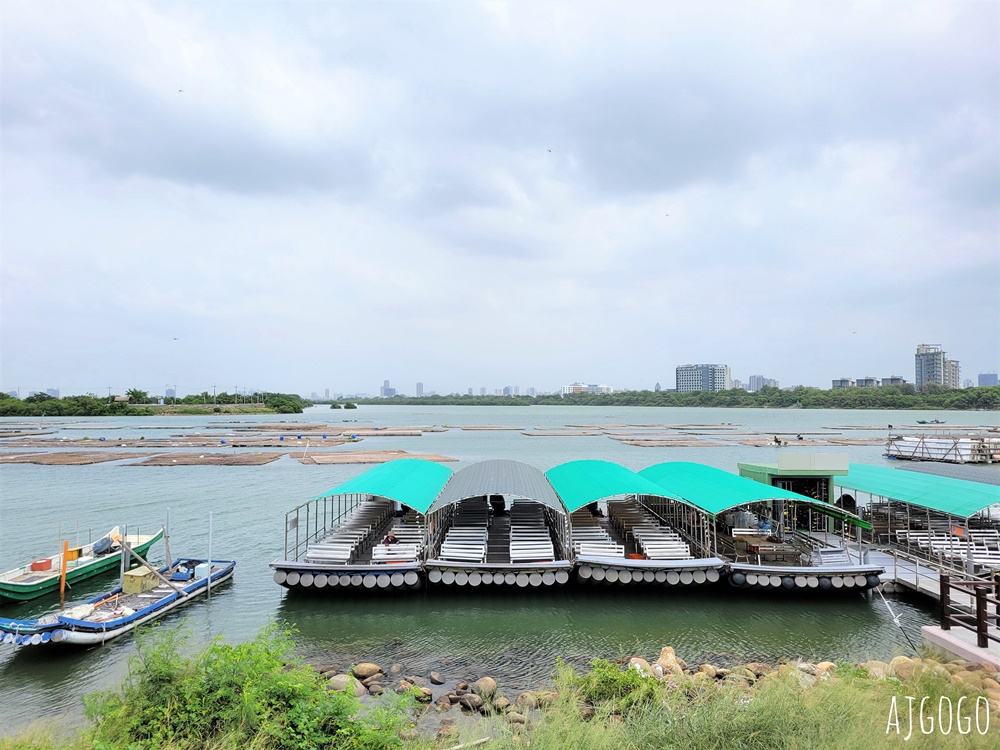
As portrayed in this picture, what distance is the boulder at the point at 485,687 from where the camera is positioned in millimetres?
12109

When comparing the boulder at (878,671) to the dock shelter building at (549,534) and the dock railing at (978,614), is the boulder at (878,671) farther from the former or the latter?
the dock shelter building at (549,534)

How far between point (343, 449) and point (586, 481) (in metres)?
55.8

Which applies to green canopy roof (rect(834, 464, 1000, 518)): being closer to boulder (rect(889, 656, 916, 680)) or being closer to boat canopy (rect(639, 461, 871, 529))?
boat canopy (rect(639, 461, 871, 529))

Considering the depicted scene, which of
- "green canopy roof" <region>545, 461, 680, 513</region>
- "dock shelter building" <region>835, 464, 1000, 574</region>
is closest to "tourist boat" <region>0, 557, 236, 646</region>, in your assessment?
"green canopy roof" <region>545, 461, 680, 513</region>

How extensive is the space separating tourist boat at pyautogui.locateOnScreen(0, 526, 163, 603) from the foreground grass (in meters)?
11.0

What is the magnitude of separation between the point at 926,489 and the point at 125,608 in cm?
2778

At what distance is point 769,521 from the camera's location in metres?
22.9

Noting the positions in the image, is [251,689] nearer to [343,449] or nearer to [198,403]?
[343,449]

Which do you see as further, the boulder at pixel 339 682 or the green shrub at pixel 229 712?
the boulder at pixel 339 682

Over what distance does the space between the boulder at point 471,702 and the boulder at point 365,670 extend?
2588 mm

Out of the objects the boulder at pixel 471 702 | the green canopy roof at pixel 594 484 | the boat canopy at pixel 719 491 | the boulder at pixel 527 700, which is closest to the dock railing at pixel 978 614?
the boat canopy at pixel 719 491

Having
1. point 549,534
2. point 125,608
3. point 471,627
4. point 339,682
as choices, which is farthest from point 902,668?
point 125,608

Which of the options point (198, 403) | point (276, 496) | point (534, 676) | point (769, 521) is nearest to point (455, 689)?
point (534, 676)

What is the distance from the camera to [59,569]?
19078 millimetres
